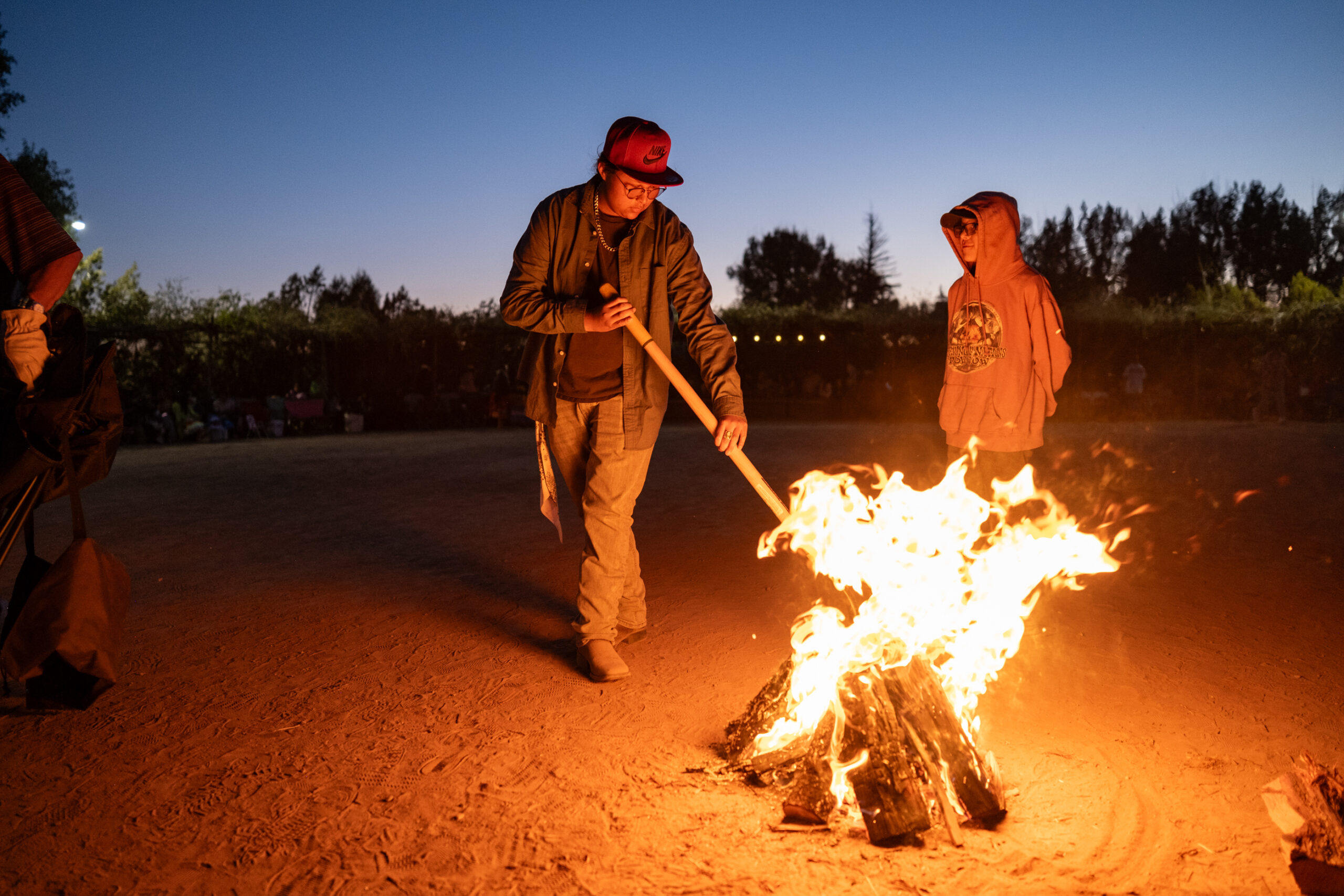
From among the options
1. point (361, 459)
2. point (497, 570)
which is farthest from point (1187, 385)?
point (497, 570)

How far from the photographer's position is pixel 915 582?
319 cm

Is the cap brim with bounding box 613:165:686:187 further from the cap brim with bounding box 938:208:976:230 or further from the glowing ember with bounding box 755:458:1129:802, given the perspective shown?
the cap brim with bounding box 938:208:976:230

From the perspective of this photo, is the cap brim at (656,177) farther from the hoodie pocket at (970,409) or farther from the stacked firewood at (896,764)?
the stacked firewood at (896,764)

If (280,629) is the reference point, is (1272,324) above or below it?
above

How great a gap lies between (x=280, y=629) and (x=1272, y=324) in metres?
26.3

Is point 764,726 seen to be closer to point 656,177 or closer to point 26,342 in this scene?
point 656,177

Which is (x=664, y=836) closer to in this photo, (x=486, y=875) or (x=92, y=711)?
(x=486, y=875)

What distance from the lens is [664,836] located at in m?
2.60

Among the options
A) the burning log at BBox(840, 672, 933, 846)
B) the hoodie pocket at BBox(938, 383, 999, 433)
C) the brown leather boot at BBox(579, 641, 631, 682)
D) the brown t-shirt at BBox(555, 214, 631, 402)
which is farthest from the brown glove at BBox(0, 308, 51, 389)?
the hoodie pocket at BBox(938, 383, 999, 433)

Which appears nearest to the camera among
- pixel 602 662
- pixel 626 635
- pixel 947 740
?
pixel 947 740

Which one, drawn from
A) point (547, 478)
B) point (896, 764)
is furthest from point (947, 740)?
point (547, 478)

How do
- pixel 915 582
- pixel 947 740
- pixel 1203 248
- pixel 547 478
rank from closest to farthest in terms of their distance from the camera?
1. pixel 947 740
2. pixel 915 582
3. pixel 547 478
4. pixel 1203 248

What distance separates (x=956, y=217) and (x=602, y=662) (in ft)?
9.56

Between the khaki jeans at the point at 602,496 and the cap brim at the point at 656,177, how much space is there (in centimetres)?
91
